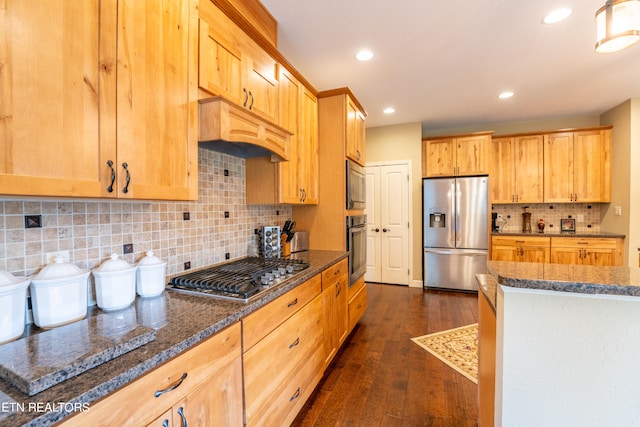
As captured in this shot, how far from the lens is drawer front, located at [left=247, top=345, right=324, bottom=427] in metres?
1.37

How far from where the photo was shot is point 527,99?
12.0 feet

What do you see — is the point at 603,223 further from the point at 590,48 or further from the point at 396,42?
the point at 396,42

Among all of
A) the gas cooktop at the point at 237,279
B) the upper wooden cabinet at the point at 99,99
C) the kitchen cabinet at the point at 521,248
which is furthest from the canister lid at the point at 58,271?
the kitchen cabinet at the point at 521,248

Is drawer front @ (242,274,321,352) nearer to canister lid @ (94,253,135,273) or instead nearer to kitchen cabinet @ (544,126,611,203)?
canister lid @ (94,253,135,273)

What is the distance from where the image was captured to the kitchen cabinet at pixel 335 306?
7.01 feet

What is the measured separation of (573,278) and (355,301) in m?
2.09

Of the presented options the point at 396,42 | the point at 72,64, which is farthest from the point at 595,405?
the point at 396,42

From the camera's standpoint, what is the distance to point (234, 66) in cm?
159

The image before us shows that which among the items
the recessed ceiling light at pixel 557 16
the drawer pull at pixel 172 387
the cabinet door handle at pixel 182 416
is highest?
the recessed ceiling light at pixel 557 16

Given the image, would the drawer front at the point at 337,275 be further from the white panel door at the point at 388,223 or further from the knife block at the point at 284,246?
the white panel door at the point at 388,223

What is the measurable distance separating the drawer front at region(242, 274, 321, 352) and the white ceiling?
1928mm

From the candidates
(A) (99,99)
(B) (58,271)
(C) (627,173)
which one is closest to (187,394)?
(B) (58,271)

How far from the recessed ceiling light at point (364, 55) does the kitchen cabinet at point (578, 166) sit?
343cm

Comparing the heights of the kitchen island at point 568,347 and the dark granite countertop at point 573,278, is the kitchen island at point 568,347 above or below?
below
